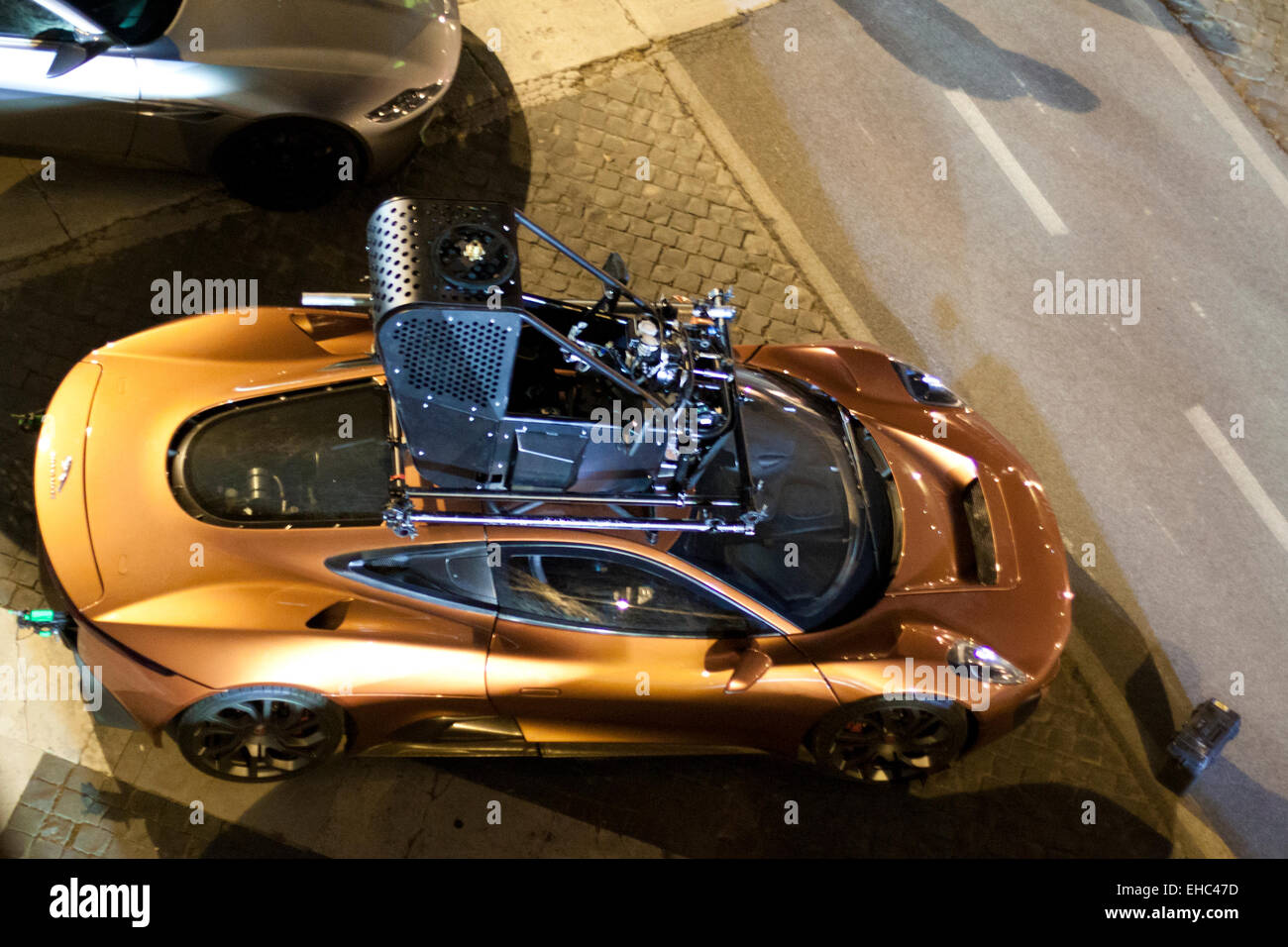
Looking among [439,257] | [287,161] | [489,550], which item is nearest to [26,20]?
[287,161]

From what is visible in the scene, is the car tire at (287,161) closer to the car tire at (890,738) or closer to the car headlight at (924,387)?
the car headlight at (924,387)

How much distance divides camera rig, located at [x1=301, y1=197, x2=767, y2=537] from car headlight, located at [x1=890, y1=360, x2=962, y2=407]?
1.48m

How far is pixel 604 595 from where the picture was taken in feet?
15.1

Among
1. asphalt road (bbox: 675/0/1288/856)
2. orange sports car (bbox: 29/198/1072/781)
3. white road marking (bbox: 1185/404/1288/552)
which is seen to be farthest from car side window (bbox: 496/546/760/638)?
white road marking (bbox: 1185/404/1288/552)

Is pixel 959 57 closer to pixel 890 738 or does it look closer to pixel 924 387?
pixel 924 387

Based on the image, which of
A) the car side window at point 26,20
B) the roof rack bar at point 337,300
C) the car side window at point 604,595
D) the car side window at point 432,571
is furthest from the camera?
the car side window at point 26,20

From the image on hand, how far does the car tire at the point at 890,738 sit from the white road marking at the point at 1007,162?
4230 mm

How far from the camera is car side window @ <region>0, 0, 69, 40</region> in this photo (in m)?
5.43

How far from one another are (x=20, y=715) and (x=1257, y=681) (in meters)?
6.68

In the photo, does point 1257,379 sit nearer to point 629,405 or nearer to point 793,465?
point 793,465

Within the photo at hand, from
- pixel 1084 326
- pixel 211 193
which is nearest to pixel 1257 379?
pixel 1084 326

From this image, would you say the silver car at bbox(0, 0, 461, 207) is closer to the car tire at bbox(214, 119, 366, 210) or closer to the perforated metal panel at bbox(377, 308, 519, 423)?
the car tire at bbox(214, 119, 366, 210)

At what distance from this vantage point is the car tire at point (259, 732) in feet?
14.6

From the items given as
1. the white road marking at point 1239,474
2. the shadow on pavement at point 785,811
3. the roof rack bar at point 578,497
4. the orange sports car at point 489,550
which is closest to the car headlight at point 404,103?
the orange sports car at point 489,550
